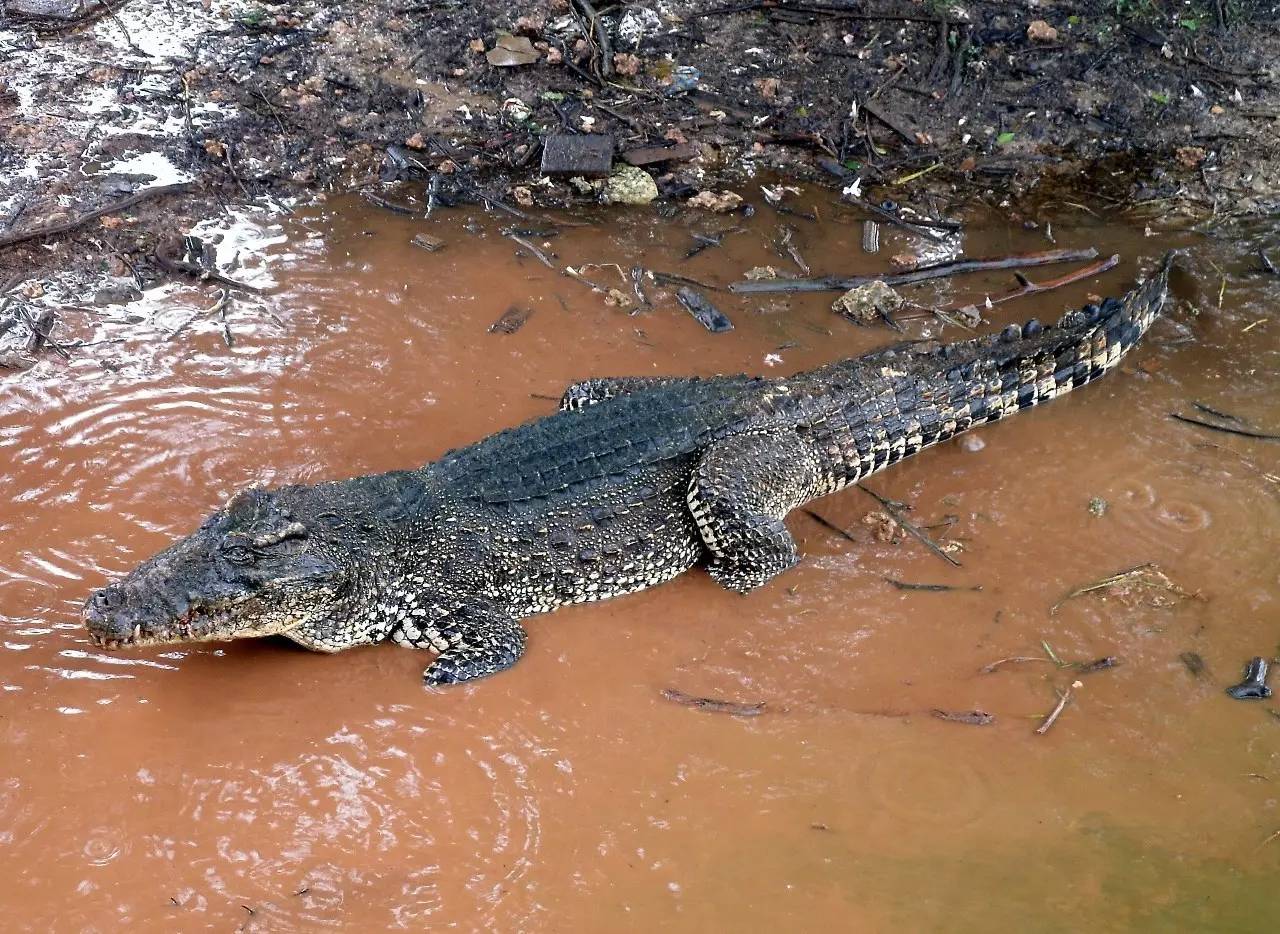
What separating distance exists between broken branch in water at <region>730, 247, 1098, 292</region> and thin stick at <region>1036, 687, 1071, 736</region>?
3136 mm

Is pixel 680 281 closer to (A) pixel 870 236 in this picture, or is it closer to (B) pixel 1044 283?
(A) pixel 870 236

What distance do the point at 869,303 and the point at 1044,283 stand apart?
1.29 meters

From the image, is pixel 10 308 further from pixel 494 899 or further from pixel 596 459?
pixel 494 899

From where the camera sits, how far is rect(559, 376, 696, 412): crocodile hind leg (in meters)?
5.71

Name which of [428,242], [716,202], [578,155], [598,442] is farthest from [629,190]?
[598,442]

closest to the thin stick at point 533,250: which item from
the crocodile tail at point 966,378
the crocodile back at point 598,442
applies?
the crocodile back at point 598,442

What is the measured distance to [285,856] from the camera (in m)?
3.94

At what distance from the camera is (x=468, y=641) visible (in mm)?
4746

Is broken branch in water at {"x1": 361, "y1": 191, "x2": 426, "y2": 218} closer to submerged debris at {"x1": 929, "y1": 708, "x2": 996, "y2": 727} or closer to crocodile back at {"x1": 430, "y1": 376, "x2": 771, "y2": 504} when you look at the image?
crocodile back at {"x1": 430, "y1": 376, "x2": 771, "y2": 504}

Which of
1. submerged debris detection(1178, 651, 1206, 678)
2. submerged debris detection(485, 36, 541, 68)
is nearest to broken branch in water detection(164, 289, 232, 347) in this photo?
submerged debris detection(485, 36, 541, 68)

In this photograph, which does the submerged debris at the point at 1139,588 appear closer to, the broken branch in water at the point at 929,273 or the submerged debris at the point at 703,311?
the broken branch in water at the point at 929,273

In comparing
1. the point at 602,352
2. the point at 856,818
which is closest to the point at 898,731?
the point at 856,818

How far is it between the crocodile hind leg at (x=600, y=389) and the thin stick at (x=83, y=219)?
11.8 feet

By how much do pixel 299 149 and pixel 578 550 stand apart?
15.1 ft
